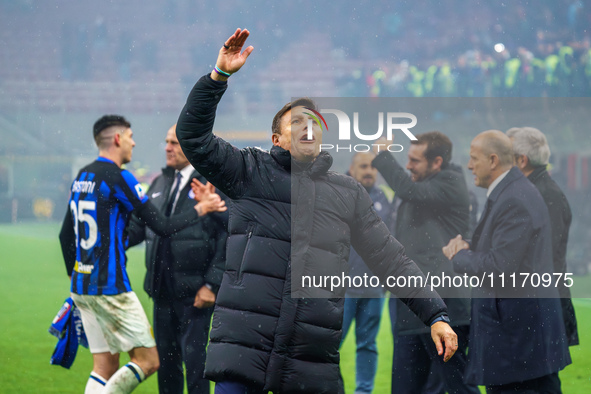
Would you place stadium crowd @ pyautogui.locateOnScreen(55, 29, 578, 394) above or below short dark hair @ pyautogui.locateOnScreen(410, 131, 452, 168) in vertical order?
below

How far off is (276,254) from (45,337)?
4.35 metres

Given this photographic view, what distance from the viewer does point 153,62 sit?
19469mm

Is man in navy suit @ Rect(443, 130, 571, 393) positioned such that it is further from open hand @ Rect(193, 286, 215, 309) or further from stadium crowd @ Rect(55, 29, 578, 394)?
open hand @ Rect(193, 286, 215, 309)

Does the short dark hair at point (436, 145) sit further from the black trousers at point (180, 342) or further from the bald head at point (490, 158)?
the black trousers at point (180, 342)

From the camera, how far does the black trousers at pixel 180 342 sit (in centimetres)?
321

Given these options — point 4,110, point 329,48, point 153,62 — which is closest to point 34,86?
point 4,110

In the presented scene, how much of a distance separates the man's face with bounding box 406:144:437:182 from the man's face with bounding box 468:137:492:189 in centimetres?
30

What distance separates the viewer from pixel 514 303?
278cm

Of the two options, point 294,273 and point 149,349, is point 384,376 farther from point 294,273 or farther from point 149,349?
point 294,273

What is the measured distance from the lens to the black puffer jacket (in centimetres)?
200

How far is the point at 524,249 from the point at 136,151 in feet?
48.6

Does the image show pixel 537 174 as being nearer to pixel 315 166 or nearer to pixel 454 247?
pixel 454 247

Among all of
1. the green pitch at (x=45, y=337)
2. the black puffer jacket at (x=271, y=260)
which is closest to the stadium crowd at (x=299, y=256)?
the black puffer jacket at (x=271, y=260)

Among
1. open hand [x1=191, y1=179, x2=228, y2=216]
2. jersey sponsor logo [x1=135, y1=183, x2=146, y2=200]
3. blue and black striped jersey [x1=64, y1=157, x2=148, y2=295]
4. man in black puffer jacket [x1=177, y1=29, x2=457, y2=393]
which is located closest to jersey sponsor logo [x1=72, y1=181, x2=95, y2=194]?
blue and black striped jersey [x1=64, y1=157, x2=148, y2=295]
